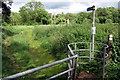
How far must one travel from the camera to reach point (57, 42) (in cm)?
762

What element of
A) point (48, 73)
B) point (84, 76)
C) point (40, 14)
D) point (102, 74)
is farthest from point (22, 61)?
point (40, 14)

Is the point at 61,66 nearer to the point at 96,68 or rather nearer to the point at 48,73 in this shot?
the point at 48,73

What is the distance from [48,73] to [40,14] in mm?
28370

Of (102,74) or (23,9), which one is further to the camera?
(23,9)

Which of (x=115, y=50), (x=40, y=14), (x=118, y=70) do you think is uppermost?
(x=40, y=14)

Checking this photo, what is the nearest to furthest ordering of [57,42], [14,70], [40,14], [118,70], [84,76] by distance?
[118,70]
[84,76]
[14,70]
[57,42]
[40,14]

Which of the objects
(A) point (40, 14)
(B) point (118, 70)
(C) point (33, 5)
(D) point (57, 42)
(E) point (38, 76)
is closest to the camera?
(B) point (118, 70)

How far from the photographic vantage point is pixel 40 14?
31938 millimetres

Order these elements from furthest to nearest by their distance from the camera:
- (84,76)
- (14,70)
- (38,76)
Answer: (14,70)
(38,76)
(84,76)

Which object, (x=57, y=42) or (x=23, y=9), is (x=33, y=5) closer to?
(x=23, y=9)

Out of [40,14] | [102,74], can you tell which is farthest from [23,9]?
[102,74]

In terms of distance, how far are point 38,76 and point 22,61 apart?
2.09 m

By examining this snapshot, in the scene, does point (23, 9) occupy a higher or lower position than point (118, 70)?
higher

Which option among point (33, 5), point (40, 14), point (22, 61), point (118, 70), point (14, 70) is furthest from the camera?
point (33, 5)
